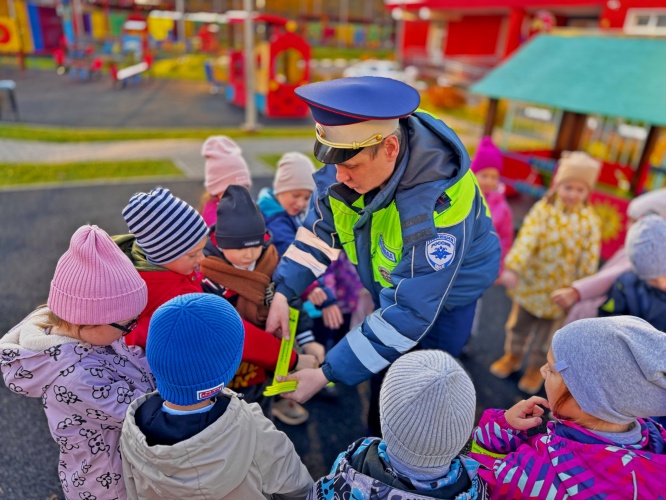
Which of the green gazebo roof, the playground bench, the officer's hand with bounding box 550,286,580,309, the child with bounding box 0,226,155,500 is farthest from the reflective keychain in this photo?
the playground bench

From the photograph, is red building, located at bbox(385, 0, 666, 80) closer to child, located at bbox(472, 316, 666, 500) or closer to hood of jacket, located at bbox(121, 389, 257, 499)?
child, located at bbox(472, 316, 666, 500)

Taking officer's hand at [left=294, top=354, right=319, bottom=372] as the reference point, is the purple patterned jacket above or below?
above

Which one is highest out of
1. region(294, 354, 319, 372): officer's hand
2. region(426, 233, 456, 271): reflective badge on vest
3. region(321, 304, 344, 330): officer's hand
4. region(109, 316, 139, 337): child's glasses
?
region(426, 233, 456, 271): reflective badge on vest

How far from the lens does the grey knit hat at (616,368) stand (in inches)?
52.9

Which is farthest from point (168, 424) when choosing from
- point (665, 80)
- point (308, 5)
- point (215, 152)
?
point (308, 5)

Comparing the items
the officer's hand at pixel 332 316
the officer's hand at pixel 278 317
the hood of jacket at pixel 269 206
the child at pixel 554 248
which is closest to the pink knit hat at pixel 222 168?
the hood of jacket at pixel 269 206

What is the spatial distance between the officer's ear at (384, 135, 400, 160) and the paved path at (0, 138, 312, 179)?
6.10m

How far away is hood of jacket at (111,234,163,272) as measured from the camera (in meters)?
2.06

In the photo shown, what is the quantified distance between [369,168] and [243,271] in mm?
819

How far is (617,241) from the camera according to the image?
5520 millimetres

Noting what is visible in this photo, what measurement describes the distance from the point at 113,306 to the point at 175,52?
29064 mm

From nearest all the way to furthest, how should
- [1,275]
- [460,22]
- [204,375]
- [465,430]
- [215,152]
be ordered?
[465,430]
[204,375]
[215,152]
[1,275]
[460,22]

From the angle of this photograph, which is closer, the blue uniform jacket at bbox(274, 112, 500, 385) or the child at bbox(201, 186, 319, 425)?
the blue uniform jacket at bbox(274, 112, 500, 385)

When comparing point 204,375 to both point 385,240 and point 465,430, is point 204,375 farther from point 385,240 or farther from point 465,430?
point 385,240
